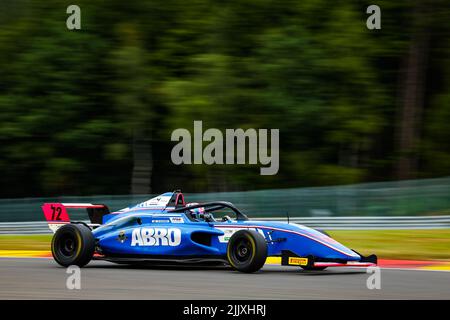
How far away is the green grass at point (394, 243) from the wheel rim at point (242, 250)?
5086 millimetres

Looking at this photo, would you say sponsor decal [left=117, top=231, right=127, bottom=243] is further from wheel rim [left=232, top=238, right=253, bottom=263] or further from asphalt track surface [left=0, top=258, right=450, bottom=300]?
wheel rim [left=232, top=238, right=253, bottom=263]

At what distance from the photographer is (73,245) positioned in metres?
11.9

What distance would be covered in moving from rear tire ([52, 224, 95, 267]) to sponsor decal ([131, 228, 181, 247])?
0.63 m

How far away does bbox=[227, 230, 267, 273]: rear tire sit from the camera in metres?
10.5

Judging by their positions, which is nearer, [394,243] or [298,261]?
[298,261]

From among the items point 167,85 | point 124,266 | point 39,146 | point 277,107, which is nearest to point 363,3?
point 277,107

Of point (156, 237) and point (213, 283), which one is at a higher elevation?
point (156, 237)

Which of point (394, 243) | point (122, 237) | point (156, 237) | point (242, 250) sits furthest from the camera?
point (394, 243)

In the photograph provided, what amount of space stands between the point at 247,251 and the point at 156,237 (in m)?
1.51

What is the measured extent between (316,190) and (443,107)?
31.3 feet

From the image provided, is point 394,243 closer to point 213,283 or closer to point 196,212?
point 196,212

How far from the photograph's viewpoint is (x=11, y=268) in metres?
11.9

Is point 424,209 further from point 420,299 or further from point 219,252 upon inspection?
point 420,299

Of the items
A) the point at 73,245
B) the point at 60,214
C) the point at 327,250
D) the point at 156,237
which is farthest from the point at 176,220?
the point at 327,250
